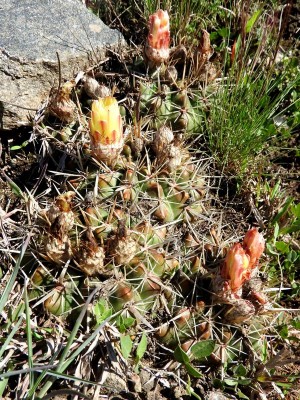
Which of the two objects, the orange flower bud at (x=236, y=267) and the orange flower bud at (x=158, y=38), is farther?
the orange flower bud at (x=158, y=38)

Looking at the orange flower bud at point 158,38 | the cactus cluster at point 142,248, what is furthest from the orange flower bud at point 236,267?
the orange flower bud at point 158,38

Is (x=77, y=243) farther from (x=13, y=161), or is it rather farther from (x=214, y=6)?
(x=214, y=6)

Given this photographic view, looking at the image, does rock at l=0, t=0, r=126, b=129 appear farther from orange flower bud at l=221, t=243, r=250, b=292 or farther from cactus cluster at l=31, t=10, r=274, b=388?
orange flower bud at l=221, t=243, r=250, b=292

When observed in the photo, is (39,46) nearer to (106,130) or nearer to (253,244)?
(106,130)

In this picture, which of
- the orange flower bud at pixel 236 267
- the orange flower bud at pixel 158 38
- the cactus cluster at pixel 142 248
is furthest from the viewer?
the orange flower bud at pixel 158 38

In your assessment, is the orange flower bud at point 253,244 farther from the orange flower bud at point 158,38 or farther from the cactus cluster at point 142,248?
the orange flower bud at point 158,38

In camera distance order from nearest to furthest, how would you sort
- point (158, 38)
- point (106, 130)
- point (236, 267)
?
point (236, 267) < point (106, 130) < point (158, 38)

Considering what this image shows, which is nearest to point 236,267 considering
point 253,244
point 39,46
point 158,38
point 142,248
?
point 253,244
